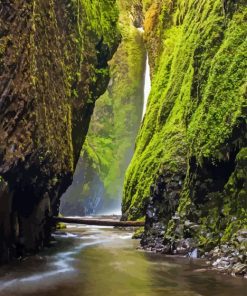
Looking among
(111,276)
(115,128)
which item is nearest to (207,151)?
(111,276)

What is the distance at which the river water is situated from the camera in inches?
344

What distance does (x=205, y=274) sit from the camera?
10.3 meters

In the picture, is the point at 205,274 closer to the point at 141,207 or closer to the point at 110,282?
the point at 110,282

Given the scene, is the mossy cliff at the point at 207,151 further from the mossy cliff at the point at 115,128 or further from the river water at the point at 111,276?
the mossy cliff at the point at 115,128

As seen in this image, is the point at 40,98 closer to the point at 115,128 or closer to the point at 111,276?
the point at 111,276

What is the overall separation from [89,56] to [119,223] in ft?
22.4

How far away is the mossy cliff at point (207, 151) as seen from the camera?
40.6 feet

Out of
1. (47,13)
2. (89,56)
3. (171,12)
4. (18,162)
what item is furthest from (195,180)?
(171,12)

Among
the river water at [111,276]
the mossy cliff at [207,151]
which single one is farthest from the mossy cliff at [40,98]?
the mossy cliff at [207,151]

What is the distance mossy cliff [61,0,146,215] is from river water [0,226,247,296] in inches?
990

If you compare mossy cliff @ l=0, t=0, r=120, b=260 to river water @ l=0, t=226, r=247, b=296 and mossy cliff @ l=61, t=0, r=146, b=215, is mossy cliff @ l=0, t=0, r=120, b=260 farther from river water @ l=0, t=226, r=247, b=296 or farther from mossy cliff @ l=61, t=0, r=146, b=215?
mossy cliff @ l=61, t=0, r=146, b=215

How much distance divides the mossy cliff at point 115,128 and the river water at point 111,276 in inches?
990

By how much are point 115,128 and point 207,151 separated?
31864 mm

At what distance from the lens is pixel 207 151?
525 inches
